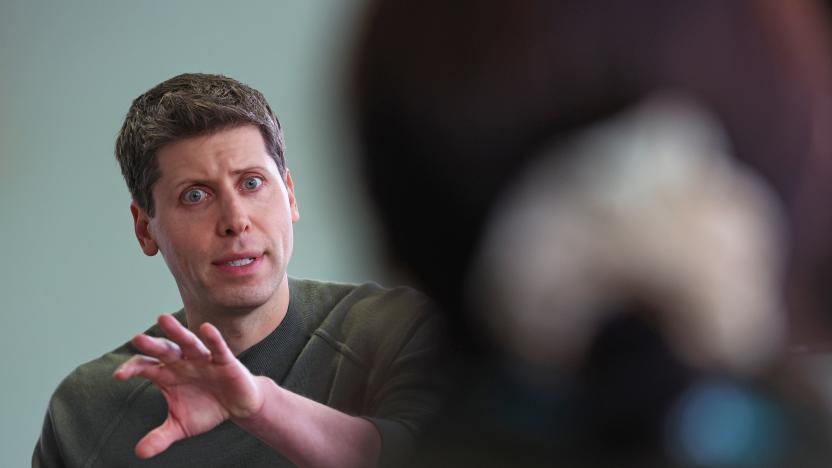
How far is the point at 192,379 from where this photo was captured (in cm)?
59

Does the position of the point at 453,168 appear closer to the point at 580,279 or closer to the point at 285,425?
the point at 580,279

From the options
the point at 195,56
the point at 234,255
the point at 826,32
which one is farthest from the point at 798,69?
the point at 195,56

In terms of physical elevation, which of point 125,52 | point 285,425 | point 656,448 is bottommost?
point 285,425

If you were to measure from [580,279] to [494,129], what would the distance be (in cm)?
3

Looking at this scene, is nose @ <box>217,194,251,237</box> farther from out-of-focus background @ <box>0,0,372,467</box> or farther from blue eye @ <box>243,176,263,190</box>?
out-of-focus background @ <box>0,0,372,467</box>

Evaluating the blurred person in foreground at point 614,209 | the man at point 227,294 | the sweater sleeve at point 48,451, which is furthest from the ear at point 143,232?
the blurred person in foreground at point 614,209

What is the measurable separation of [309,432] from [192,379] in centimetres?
11

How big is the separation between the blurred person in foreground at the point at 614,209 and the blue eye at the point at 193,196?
839mm

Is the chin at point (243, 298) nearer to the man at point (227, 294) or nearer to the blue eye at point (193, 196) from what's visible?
the man at point (227, 294)

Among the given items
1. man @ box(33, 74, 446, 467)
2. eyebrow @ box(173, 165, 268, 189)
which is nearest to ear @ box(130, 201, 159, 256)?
man @ box(33, 74, 446, 467)

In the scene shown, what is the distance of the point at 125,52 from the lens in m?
A: 1.66

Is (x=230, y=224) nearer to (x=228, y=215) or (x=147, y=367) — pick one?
(x=228, y=215)

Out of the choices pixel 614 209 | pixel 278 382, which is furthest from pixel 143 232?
pixel 614 209

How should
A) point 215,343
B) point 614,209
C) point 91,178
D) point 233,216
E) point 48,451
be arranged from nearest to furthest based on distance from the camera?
point 614,209 → point 215,343 → point 233,216 → point 48,451 → point 91,178
